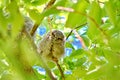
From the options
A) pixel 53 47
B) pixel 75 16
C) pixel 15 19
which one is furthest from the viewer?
pixel 53 47

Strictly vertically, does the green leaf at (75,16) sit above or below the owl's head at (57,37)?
below

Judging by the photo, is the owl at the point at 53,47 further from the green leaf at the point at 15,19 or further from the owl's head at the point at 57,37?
the green leaf at the point at 15,19

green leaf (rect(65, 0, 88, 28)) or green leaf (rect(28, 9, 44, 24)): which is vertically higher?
green leaf (rect(65, 0, 88, 28))

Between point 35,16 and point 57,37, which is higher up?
point 57,37

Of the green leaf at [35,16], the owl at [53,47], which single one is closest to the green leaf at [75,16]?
the green leaf at [35,16]

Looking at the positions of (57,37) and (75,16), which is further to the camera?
(57,37)

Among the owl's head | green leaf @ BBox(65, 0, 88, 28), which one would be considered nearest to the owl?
the owl's head

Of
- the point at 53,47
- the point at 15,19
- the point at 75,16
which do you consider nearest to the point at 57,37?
the point at 53,47

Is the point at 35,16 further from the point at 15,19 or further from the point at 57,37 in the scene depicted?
the point at 57,37

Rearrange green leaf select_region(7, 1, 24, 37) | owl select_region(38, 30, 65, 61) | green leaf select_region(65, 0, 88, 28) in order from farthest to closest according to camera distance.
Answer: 1. owl select_region(38, 30, 65, 61)
2. green leaf select_region(65, 0, 88, 28)
3. green leaf select_region(7, 1, 24, 37)

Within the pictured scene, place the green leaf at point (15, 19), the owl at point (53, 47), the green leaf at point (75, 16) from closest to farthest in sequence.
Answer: the green leaf at point (15, 19)
the green leaf at point (75, 16)
the owl at point (53, 47)

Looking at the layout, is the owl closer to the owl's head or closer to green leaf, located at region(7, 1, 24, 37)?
the owl's head
